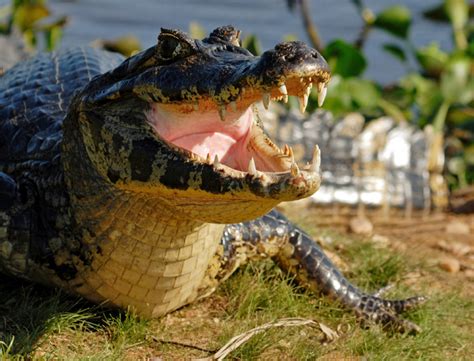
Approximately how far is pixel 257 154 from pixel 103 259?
2.65ft

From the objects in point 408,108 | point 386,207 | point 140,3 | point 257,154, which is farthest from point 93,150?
point 140,3

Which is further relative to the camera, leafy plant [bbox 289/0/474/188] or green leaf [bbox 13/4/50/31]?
green leaf [bbox 13/4/50/31]

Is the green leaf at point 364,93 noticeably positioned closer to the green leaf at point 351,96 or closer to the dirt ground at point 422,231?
the green leaf at point 351,96

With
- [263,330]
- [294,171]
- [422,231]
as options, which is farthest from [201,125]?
[422,231]

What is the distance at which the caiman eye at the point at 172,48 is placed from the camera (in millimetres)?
3352

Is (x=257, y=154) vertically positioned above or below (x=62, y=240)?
above

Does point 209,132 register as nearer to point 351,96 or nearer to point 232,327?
point 232,327

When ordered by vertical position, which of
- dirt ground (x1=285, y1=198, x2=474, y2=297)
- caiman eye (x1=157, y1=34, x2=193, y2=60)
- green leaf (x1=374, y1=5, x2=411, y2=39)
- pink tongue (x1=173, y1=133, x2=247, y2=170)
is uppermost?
caiman eye (x1=157, y1=34, x2=193, y2=60)

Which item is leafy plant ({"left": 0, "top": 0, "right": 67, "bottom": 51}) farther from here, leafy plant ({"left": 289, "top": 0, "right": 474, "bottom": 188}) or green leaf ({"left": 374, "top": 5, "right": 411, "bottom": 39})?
green leaf ({"left": 374, "top": 5, "right": 411, "bottom": 39})

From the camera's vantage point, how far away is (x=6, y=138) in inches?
176

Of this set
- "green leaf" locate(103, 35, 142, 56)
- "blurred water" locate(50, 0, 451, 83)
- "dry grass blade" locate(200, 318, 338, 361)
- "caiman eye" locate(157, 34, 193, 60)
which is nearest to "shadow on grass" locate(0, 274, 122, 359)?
"dry grass blade" locate(200, 318, 338, 361)

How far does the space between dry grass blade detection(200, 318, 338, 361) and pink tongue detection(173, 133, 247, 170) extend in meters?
0.70

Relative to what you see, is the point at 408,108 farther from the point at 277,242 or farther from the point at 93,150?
the point at 93,150

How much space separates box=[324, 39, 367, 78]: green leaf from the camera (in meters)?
8.37
